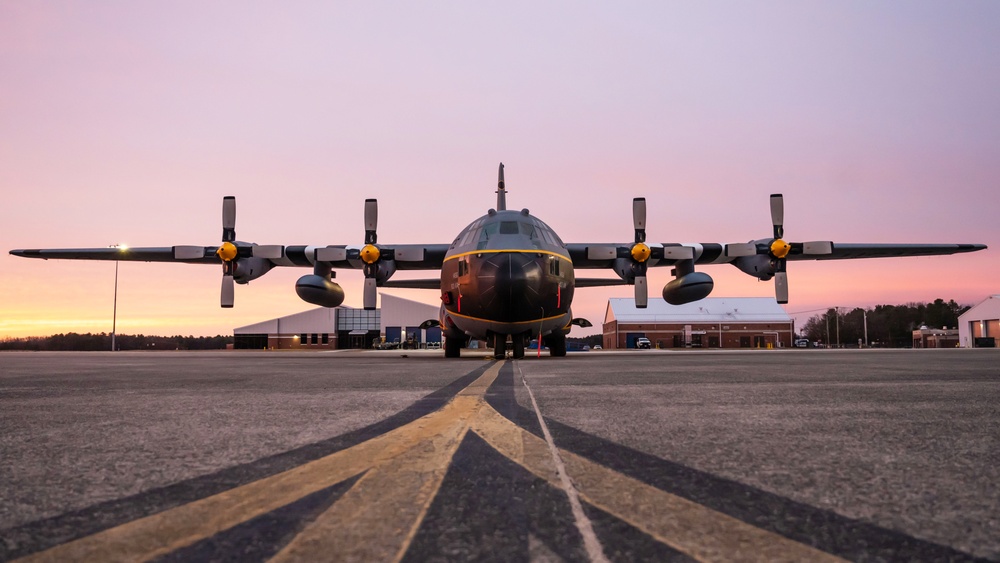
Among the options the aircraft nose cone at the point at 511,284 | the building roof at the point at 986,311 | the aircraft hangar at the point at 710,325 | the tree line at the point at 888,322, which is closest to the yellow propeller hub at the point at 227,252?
the aircraft nose cone at the point at 511,284

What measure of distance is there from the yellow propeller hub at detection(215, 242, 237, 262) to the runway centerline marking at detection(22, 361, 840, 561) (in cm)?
2216

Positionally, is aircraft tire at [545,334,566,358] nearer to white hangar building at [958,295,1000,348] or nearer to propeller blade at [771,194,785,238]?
propeller blade at [771,194,785,238]

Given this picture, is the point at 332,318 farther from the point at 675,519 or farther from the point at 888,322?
the point at 888,322

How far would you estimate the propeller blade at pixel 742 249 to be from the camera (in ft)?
77.0

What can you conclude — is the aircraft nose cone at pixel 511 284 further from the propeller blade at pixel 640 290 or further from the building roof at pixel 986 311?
the building roof at pixel 986 311

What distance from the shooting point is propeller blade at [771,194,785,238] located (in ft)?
75.8

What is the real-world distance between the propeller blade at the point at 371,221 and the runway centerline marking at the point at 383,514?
2092cm

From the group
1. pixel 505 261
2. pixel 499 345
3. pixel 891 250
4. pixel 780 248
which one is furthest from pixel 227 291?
pixel 891 250

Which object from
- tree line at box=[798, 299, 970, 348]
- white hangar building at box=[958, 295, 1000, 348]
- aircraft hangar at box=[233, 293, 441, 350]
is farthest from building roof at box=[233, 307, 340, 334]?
tree line at box=[798, 299, 970, 348]

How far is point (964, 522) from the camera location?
4.77 feet

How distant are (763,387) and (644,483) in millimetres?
4267

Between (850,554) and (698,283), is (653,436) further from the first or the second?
(698,283)

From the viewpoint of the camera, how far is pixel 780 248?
2275 centimetres

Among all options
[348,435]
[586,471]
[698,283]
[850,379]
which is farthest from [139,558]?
[698,283]
